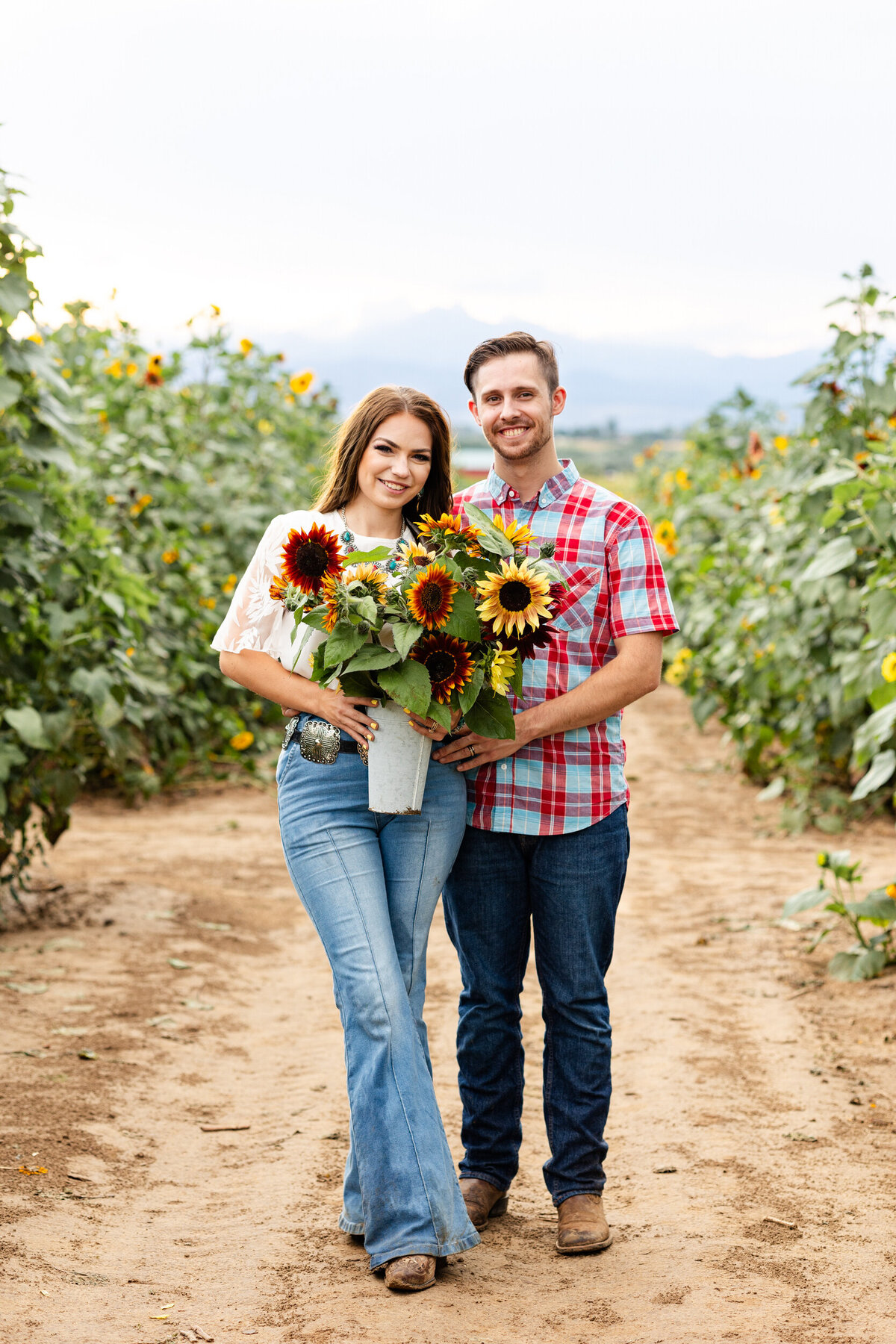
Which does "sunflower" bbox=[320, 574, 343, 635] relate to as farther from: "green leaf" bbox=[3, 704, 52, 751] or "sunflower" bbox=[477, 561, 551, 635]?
"green leaf" bbox=[3, 704, 52, 751]

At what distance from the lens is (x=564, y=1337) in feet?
7.68

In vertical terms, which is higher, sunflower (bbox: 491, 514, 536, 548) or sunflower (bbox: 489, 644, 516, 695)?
sunflower (bbox: 491, 514, 536, 548)

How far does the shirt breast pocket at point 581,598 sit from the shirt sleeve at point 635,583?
0.03m

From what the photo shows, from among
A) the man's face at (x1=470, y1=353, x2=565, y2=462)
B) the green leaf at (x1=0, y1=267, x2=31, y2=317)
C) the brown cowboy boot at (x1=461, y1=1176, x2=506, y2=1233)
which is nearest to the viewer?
the man's face at (x1=470, y1=353, x2=565, y2=462)

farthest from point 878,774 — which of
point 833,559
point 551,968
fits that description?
point 551,968

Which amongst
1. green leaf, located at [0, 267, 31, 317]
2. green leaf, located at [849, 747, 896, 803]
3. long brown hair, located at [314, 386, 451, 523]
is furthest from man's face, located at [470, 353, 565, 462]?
green leaf, located at [849, 747, 896, 803]

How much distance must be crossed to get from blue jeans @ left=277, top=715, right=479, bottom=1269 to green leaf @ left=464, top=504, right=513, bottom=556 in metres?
0.43

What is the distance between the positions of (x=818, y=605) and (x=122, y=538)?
3506 millimetres

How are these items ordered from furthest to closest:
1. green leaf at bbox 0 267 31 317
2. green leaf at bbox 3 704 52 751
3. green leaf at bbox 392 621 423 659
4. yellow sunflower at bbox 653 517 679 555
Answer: yellow sunflower at bbox 653 517 679 555, green leaf at bbox 3 704 52 751, green leaf at bbox 0 267 31 317, green leaf at bbox 392 621 423 659

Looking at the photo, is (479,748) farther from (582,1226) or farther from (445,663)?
(582,1226)

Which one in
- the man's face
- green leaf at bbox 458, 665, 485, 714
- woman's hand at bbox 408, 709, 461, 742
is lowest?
woman's hand at bbox 408, 709, 461, 742

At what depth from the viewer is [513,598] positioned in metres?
2.48

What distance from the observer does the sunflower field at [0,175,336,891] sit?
4387 millimetres

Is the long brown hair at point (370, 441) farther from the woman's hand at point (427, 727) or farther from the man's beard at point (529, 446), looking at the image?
the woman's hand at point (427, 727)
